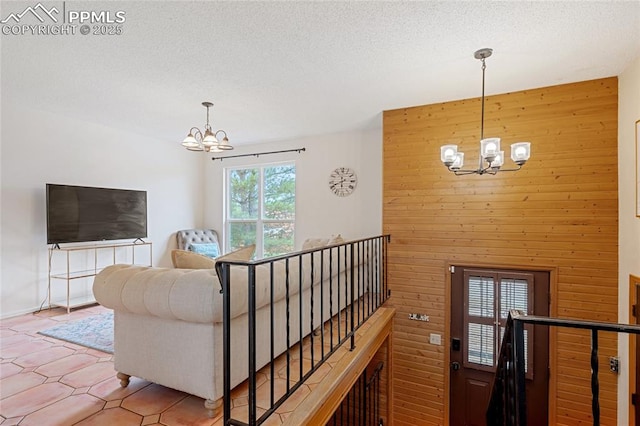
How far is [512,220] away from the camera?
11.6ft

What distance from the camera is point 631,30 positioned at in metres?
2.36

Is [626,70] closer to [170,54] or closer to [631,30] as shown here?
[631,30]

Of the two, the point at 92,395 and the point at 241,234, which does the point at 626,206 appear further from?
the point at 241,234

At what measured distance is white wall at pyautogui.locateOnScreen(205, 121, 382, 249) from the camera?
16.7ft

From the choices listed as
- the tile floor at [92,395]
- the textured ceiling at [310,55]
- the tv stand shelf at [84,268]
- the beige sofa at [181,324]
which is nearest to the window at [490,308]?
the tile floor at [92,395]

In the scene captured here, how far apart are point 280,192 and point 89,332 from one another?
360cm

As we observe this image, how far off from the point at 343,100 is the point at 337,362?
292cm

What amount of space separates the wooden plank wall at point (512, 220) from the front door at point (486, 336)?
105mm

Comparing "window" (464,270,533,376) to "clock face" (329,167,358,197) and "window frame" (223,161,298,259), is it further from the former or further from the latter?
"window frame" (223,161,298,259)

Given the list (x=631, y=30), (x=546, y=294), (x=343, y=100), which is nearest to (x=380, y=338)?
(x=546, y=294)

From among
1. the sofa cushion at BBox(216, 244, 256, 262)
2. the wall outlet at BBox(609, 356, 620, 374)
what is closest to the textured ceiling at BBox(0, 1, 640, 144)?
the sofa cushion at BBox(216, 244, 256, 262)

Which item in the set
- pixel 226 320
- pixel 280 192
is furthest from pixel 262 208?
pixel 226 320

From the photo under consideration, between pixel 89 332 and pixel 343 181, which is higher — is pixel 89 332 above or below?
below

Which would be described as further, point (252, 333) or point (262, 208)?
point (262, 208)
